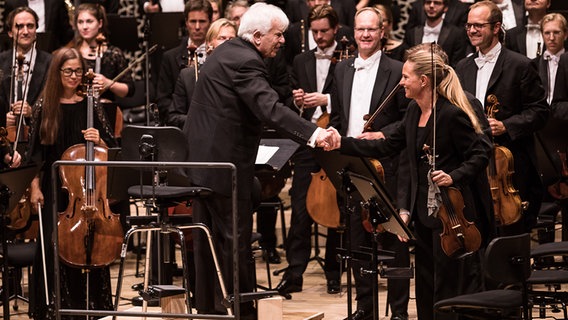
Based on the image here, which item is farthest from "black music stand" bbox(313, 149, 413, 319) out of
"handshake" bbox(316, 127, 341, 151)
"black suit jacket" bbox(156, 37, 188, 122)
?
"black suit jacket" bbox(156, 37, 188, 122)

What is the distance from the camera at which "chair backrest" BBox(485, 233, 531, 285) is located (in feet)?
15.2

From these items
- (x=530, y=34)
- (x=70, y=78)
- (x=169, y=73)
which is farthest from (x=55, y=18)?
(x=530, y=34)

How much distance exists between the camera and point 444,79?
543 cm

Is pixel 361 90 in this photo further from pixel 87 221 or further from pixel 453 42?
pixel 87 221

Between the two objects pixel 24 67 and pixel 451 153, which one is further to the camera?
pixel 24 67

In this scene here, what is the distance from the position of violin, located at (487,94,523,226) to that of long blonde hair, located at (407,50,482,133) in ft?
2.82

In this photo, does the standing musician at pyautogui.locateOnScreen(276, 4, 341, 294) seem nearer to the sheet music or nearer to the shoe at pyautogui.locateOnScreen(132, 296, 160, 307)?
the sheet music

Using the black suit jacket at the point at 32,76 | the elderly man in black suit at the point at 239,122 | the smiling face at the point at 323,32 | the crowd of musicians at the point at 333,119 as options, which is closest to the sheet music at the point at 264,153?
the crowd of musicians at the point at 333,119

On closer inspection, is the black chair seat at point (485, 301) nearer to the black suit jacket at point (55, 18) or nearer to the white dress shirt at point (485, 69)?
the white dress shirt at point (485, 69)

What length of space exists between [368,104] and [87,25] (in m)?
2.37

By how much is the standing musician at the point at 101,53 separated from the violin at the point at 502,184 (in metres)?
2.55

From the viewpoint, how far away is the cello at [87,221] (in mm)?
6031

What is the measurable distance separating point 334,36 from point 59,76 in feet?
6.37

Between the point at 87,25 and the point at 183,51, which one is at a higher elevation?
the point at 87,25
